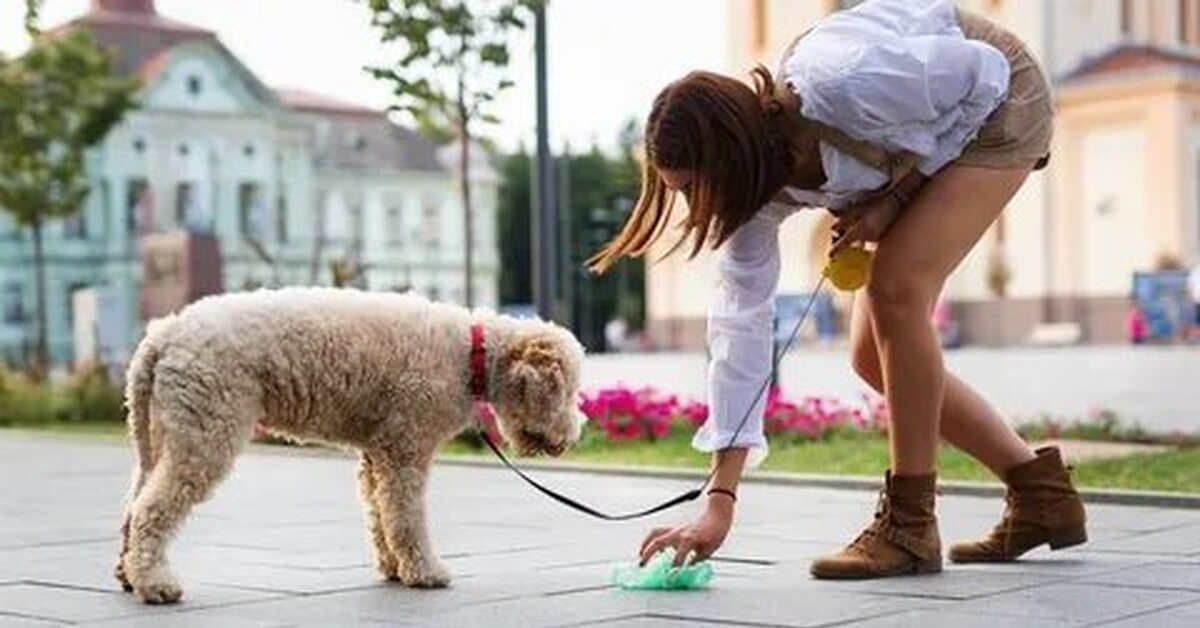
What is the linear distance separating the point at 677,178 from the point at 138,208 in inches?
2977

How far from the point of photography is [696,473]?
1195cm

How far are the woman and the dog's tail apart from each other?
137cm

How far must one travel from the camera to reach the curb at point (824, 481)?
915 cm

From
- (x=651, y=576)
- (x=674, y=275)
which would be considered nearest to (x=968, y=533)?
(x=651, y=576)

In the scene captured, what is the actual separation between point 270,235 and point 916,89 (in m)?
77.9

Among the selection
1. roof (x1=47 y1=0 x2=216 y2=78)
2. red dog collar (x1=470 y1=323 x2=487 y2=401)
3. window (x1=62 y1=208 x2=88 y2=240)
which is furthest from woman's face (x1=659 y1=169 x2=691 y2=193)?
roof (x1=47 y1=0 x2=216 y2=78)

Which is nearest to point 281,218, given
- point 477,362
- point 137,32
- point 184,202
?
point 184,202

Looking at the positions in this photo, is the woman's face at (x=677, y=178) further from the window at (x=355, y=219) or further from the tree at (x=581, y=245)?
the tree at (x=581, y=245)

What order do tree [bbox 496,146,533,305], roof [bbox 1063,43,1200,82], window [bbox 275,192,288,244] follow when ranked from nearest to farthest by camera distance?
roof [bbox 1063,43,1200,82] → window [bbox 275,192,288,244] → tree [bbox 496,146,533,305]

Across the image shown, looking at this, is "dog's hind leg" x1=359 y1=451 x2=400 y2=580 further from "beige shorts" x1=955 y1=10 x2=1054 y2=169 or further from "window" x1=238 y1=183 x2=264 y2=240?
"window" x1=238 y1=183 x2=264 y2=240

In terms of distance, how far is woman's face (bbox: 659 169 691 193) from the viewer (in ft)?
18.8

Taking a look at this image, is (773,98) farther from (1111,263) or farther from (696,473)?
(1111,263)

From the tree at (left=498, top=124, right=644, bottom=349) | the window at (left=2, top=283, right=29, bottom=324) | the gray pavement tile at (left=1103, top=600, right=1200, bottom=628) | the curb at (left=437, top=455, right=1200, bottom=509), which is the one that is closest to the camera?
the gray pavement tile at (left=1103, top=600, right=1200, bottom=628)

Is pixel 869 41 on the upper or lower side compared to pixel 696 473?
upper
